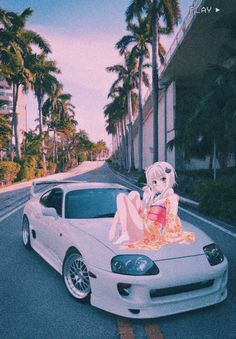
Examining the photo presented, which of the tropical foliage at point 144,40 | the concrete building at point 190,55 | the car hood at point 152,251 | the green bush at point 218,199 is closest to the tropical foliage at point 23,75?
the tropical foliage at point 144,40

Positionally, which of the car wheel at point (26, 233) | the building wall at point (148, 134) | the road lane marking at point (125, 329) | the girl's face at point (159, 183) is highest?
the building wall at point (148, 134)

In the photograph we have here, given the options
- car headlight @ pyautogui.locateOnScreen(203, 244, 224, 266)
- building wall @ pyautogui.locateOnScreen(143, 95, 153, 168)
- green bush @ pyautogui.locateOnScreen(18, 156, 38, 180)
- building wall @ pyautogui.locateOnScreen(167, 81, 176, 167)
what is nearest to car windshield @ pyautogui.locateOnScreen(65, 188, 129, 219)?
car headlight @ pyautogui.locateOnScreen(203, 244, 224, 266)

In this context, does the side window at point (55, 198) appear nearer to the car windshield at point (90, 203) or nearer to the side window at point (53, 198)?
the side window at point (53, 198)

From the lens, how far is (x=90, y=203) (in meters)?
5.04

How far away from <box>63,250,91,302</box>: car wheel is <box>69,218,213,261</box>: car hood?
37cm

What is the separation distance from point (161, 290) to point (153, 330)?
42cm

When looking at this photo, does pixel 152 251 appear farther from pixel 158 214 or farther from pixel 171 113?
pixel 171 113

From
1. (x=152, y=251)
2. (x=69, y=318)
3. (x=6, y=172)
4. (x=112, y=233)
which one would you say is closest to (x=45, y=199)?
(x=112, y=233)

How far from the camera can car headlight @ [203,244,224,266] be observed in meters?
3.75

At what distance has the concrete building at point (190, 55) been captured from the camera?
18.7 metres

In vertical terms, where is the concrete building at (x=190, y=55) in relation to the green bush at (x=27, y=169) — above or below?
above

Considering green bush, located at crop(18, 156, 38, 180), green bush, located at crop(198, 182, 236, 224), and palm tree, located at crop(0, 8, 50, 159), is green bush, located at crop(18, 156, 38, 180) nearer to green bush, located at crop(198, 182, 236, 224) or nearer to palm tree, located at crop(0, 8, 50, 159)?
palm tree, located at crop(0, 8, 50, 159)

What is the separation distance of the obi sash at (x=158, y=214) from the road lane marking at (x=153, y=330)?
44.3 inches

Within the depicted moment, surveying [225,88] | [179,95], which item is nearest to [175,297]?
[225,88]
